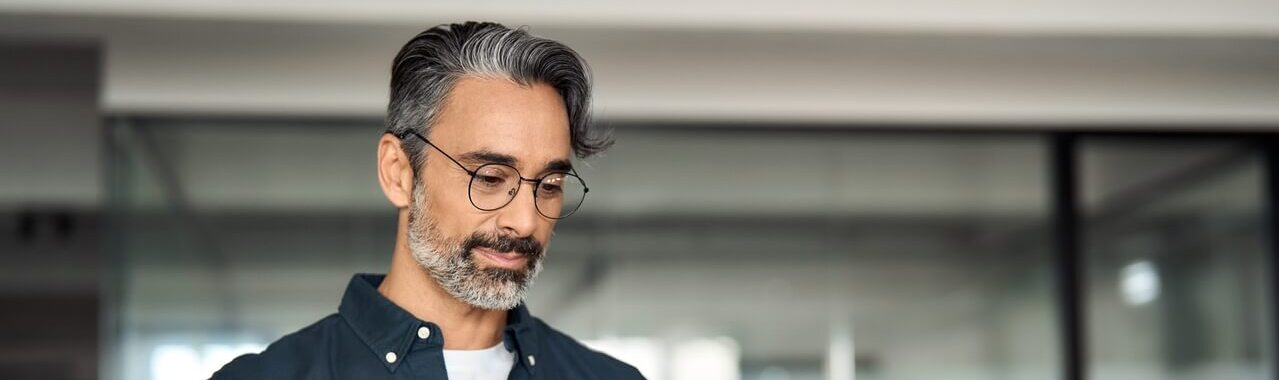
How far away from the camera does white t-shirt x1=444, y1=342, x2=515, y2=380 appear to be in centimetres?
185

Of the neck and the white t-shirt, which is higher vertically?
the neck

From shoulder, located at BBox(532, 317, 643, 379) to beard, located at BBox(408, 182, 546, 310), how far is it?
189mm

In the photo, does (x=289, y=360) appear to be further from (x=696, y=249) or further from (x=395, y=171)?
(x=696, y=249)

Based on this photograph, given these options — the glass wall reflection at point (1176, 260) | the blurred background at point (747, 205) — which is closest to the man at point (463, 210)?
the blurred background at point (747, 205)

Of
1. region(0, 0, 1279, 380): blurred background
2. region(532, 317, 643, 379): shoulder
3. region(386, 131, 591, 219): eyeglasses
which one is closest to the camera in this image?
region(386, 131, 591, 219): eyeglasses

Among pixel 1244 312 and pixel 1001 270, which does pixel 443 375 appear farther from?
pixel 1244 312

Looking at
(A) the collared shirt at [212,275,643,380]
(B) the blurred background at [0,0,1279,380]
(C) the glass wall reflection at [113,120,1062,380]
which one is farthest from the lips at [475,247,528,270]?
(C) the glass wall reflection at [113,120,1062,380]

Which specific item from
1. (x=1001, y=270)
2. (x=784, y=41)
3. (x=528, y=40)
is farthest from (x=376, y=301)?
(x=1001, y=270)

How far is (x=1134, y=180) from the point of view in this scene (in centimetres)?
453

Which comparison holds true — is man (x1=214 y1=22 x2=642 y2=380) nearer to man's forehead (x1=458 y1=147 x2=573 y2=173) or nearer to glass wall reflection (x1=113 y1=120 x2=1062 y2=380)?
man's forehead (x1=458 y1=147 x2=573 y2=173)

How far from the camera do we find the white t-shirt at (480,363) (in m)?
1.85

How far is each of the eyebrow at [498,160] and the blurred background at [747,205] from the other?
6.95ft

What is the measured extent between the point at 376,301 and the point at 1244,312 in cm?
333

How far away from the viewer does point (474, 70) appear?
1.82m
